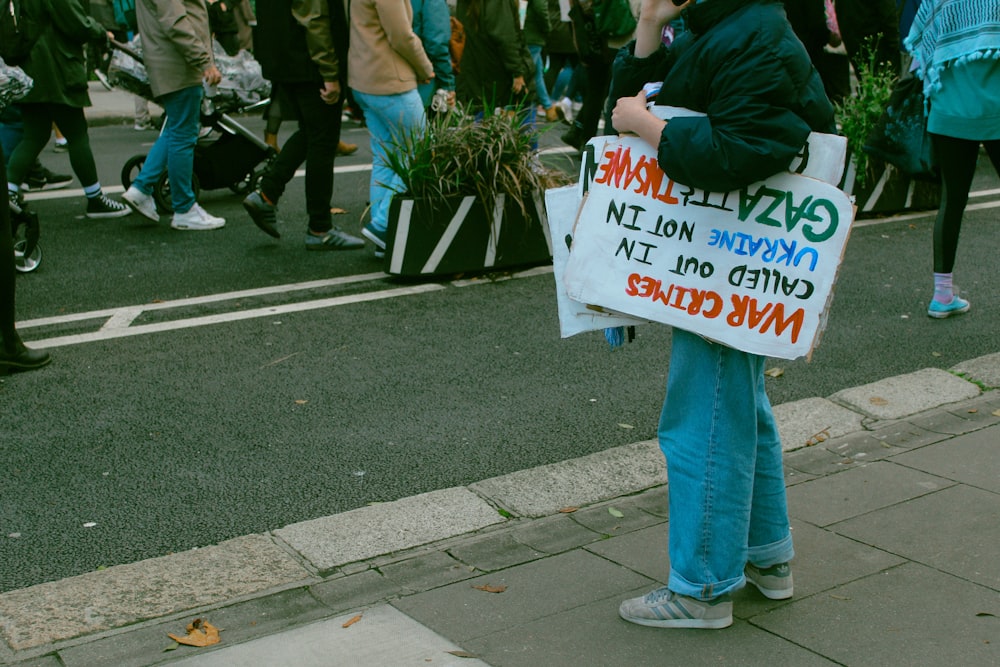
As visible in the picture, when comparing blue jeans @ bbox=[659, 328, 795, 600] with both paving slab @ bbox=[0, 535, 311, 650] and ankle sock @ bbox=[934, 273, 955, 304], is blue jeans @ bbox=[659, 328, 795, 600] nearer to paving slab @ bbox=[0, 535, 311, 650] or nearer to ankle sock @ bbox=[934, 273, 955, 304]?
paving slab @ bbox=[0, 535, 311, 650]

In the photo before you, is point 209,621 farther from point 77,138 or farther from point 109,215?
point 109,215

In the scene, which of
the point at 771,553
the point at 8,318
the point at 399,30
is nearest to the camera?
the point at 771,553

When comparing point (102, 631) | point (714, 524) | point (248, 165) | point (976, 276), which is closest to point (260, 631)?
point (102, 631)

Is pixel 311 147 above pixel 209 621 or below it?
above

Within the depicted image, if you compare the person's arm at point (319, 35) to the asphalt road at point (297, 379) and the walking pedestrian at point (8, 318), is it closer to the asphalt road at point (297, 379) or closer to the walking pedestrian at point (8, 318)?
the asphalt road at point (297, 379)

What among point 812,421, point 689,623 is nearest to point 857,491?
point 812,421

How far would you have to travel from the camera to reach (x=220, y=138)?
8.88 meters

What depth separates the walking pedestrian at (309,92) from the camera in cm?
729

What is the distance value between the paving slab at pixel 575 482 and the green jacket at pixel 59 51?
493 centimetres

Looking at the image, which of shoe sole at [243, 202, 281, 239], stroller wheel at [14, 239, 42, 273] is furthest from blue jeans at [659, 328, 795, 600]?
stroller wheel at [14, 239, 42, 273]

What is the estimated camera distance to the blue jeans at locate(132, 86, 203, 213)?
812cm

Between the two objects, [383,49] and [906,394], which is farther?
[383,49]

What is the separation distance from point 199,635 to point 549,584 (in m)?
0.99

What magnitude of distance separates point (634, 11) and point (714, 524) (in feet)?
21.1
